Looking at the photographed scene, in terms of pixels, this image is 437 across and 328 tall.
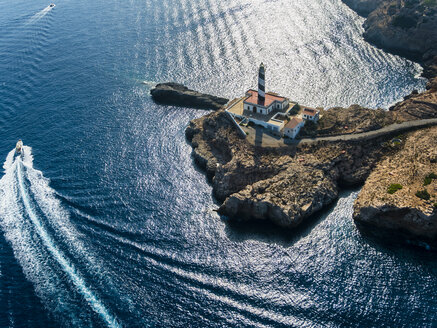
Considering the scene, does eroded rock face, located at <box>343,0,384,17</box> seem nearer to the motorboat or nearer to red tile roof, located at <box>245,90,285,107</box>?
red tile roof, located at <box>245,90,285,107</box>

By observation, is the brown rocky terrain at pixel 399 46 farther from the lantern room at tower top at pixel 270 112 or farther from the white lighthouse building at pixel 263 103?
the white lighthouse building at pixel 263 103

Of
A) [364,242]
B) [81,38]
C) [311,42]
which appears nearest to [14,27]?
[81,38]

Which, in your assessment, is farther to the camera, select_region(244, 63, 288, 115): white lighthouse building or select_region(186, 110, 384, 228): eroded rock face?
select_region(244, 63, 288, 115): white lighthouse building

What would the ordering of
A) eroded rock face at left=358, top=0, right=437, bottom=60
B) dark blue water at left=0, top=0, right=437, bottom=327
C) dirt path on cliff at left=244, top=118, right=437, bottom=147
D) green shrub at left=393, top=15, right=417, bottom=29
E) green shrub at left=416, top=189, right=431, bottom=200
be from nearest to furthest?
dark blue water at left=0, top=0, right=437, bottom=327
green shrub at left=416, top=189, right=431, bottom=200
dirt path on cliff at left=244, top=118, right=437, bottom=147
eroded rock face at left=358, top=0, right=437, bottom=60
green shrub at left=393, top=15, right=417, bottom=29

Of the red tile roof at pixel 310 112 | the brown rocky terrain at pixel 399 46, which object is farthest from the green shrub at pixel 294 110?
the brown rocky terrain at pixel 399 46

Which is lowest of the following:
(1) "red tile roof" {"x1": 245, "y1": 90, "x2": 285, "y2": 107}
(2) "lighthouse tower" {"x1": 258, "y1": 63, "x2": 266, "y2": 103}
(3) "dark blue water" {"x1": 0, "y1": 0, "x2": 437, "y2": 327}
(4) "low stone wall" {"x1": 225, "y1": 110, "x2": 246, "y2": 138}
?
(3) "dark blue water" {"x1": 0, "y1": 0, "x2": 437, "y2": 327}

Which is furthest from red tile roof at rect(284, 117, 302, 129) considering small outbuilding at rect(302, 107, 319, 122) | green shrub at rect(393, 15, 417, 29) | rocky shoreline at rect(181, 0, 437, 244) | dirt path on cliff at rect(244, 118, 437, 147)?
green shrub at rect(393, 15, 417, 29)
